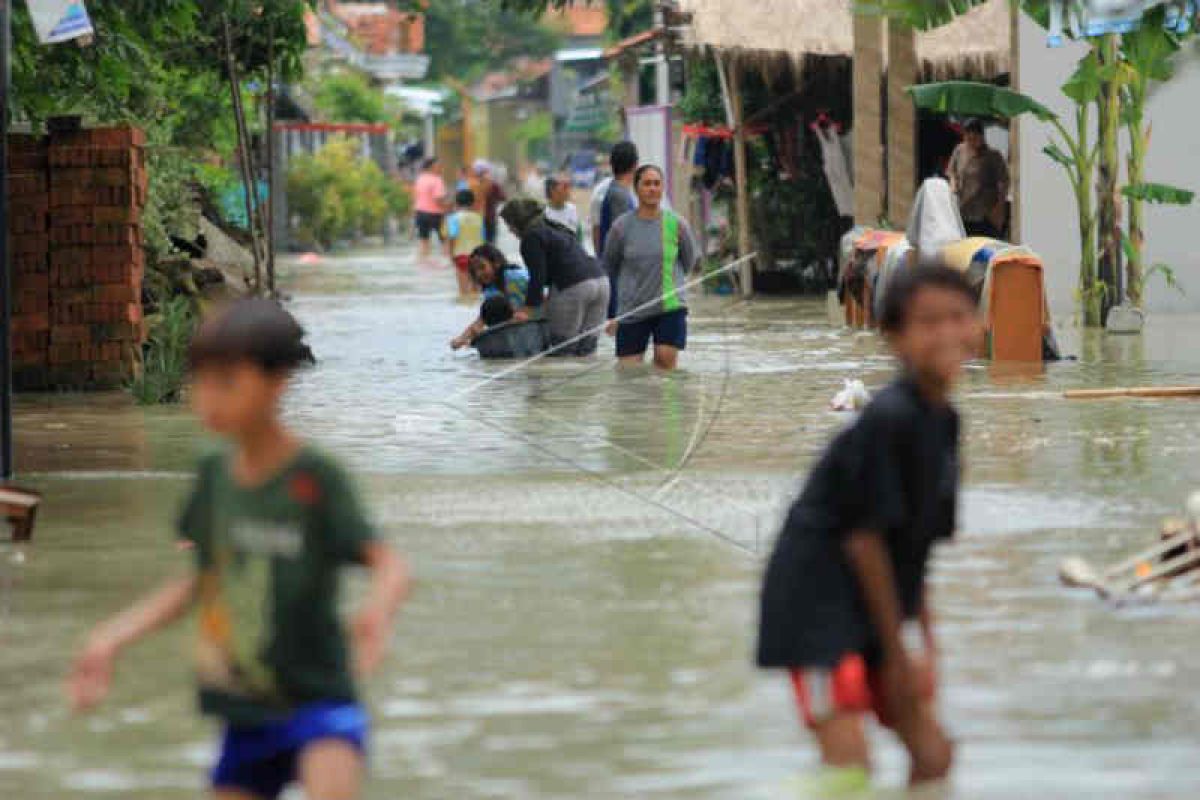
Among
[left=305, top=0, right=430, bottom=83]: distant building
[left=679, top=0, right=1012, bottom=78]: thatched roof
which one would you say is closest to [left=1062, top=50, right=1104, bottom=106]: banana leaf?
[left=679, top=0, right=1012, bottom=78]: thatched roof

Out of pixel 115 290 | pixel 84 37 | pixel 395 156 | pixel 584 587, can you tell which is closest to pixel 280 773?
pixel 584 587

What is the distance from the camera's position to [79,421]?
50.8ft

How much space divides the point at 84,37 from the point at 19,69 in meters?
1.20

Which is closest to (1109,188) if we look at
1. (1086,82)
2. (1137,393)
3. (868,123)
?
(1086,82)

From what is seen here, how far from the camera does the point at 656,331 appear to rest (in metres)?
18.9

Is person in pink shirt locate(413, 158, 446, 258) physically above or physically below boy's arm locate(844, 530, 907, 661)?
above

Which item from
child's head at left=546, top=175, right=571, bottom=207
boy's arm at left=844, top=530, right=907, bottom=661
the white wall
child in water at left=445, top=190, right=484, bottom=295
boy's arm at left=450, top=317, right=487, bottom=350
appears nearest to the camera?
boy's arm at left=844, top=530, right=907, bottom=661

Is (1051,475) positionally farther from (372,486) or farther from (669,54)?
(669,54)

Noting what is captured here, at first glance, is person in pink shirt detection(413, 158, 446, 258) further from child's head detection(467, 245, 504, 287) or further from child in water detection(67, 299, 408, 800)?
child in water detection(67, 299, 408, 800)

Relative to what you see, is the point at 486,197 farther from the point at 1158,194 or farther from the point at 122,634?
the point at 122,634

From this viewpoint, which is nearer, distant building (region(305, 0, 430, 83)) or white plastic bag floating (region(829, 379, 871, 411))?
white plastic bag floating (region(829, 379, 871, 411))

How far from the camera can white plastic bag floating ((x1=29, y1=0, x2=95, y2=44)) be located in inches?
510

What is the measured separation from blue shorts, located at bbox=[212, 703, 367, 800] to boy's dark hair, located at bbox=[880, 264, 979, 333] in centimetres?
141

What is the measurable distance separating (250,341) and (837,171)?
958 inches
